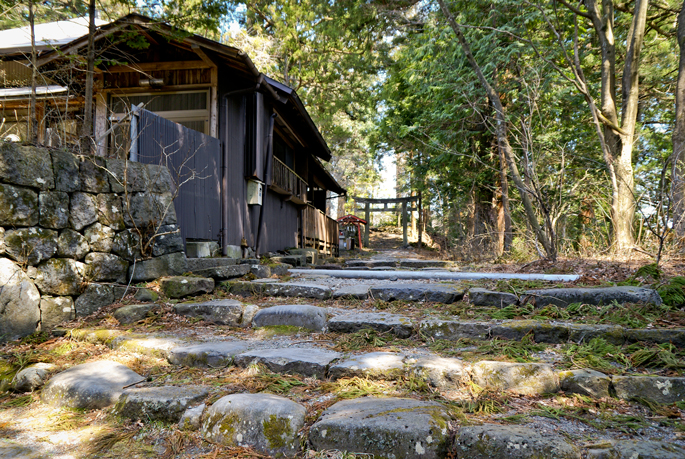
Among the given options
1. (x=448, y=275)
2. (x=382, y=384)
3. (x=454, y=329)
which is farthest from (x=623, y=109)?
(x=382, y=384)

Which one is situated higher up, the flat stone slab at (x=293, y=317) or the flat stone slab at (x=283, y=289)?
the flat stone slab at (x=283, y=289)

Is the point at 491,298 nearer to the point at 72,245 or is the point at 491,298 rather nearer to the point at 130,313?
the point at 130,313

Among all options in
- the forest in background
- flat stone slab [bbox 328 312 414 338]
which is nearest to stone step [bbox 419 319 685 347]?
flat stone slab [bbox 328 312 414 338]

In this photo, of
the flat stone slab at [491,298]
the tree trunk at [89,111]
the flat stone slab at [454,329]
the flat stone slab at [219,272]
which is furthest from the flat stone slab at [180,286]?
the flat stone slab at [491,298]

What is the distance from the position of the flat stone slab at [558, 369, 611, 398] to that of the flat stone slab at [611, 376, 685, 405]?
0.18 feet

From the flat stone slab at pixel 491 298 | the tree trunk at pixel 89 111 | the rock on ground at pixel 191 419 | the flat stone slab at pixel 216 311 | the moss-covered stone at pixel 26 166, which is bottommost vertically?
the rock on ground at pixel 191 419

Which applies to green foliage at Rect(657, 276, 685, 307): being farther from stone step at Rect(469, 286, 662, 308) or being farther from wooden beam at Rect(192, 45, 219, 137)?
wooden beam at Rect(192, 45, 219, 137)

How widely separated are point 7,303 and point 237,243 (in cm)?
395

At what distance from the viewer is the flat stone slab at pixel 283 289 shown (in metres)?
4.26

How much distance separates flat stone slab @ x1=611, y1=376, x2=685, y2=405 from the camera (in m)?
1.98

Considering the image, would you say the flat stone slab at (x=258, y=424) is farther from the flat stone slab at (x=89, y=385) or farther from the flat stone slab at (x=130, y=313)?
the flat stone slab at (x=130, y=313)

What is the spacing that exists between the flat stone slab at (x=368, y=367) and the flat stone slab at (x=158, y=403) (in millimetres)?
783

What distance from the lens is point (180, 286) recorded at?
4.02 metres

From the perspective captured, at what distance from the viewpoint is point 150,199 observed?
13.9 ft
